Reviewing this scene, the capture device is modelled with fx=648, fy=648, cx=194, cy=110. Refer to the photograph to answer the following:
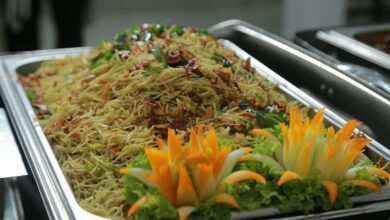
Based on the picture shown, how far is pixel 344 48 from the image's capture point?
235 centimetres

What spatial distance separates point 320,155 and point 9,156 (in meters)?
0.74

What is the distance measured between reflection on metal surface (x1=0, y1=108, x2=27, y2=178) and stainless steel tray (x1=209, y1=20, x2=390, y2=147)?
3.04 ft

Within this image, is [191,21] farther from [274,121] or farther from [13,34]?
[274,121]

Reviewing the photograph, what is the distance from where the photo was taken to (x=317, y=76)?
6.67ft

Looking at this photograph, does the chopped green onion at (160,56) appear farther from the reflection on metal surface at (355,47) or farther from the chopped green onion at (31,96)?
the reflection on metal surface at (355,47)

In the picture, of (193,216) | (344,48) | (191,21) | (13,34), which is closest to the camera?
(193,216)

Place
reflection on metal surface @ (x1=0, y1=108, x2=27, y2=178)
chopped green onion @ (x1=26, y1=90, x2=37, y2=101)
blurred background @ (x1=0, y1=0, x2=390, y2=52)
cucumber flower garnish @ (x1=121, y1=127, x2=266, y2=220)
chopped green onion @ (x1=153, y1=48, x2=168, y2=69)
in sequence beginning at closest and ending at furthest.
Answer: cucumber flower garnish @ (x1=121, y1=127, x2=266, y2=220), reflection on metal surface @ (x1=0, y1=108, x2=27, y2=178), chopped green onion @ (x1=153, y1=48, x2=168, y2=69), chopped green onion @ (x1=26, y1=90, x2=37, y2=101), blurred background @ (x1=0, y1=0, x2=390, y2=52)

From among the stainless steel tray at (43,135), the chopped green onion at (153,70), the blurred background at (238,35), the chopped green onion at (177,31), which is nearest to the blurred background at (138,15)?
the blurred background at (238,35)

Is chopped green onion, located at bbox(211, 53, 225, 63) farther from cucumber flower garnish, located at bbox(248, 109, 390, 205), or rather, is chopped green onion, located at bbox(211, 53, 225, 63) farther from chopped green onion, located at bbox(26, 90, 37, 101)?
cucumber flower garnish, located at bbox(248, 109, 390, 205)

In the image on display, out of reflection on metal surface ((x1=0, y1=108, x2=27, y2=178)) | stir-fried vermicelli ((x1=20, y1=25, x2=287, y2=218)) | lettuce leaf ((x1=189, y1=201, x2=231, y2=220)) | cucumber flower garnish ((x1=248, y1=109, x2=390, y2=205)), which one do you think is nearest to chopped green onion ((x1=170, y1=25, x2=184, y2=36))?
stir-fried vermicelli ((x1=20, y1=25, x2=287, y2=218))

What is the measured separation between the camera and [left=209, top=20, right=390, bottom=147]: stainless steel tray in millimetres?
1767

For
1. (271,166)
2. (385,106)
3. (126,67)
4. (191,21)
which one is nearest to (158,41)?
(126,67)

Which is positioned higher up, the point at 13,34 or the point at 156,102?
the point at 156,102

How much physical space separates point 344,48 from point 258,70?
1.41ft
